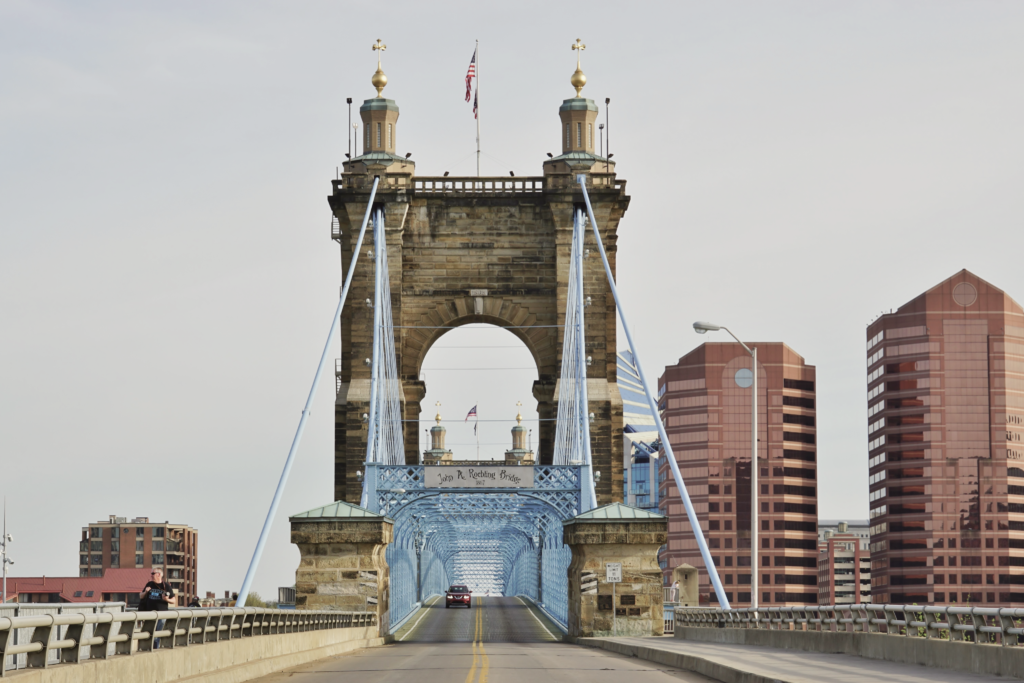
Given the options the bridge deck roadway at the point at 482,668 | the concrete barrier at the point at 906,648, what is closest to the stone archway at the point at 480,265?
the bridge deck roadway at the point at 482,668

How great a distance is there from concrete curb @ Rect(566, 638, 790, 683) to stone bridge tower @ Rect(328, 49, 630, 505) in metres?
31.1

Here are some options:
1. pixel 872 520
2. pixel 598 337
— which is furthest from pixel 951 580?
pixel 598 337

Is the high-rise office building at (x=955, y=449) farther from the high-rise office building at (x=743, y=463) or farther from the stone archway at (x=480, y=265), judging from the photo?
the stone archway at (x=480, y=265)

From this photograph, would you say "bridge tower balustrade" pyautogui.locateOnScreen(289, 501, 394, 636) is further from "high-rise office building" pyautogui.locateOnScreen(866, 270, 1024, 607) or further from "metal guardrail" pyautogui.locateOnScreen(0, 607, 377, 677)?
"high-rise office building" pyautogui.locateOnScreen(866, 270, 1024, 607)

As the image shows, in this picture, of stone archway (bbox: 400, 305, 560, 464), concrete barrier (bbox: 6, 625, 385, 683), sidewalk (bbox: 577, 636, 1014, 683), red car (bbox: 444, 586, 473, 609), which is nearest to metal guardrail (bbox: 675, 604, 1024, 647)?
sidewalk (bbox: 577, 636, 1014, 683)

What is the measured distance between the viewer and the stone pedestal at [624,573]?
4025 cm

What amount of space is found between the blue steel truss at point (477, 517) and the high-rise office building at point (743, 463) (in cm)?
7246

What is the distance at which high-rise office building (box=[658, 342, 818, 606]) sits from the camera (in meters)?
188

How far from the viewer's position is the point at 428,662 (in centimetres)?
2717

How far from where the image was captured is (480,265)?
66.0m

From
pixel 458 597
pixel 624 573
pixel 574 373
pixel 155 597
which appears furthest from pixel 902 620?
pixel 458 597

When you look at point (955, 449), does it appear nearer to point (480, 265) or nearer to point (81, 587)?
point (81, 587)

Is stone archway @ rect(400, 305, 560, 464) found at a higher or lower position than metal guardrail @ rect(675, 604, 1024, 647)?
higher

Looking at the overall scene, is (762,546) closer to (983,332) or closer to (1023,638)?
(983,332)
